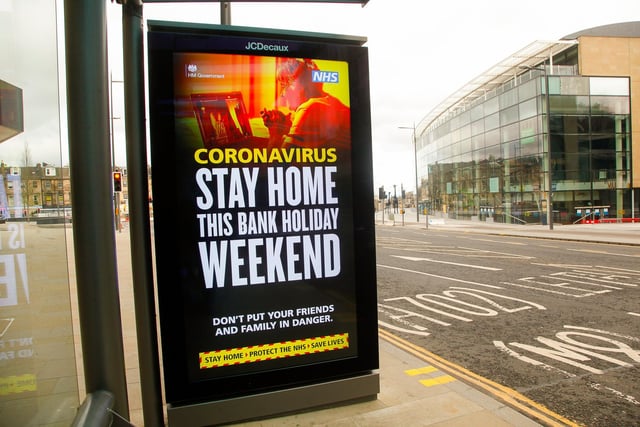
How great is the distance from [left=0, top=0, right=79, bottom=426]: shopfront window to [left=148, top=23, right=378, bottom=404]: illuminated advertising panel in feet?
2.68

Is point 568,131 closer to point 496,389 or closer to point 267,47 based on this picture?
point 496,389

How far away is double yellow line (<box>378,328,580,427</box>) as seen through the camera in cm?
362

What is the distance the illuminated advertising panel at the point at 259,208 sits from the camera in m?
2.97

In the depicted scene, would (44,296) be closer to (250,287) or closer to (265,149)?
(250,287)

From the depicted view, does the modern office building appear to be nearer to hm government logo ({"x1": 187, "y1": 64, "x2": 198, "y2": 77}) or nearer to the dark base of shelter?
the dark base of shelter

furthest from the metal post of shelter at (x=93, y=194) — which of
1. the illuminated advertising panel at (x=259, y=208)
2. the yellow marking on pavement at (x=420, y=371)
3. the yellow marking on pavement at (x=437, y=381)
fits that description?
the yellow marking on pavement at (x=420, y=371)

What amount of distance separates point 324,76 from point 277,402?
2.60 meters

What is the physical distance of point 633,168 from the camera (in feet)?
110

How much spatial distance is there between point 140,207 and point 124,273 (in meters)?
10.1

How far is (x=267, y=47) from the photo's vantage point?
313 cm

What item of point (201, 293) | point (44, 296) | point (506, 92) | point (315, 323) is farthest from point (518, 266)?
point (506, 92)

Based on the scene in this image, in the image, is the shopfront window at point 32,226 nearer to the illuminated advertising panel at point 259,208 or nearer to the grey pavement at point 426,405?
the illuminated advertising panel at point 259,208

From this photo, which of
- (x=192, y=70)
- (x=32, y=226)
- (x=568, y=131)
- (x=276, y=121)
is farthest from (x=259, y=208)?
(x=568, y=131)

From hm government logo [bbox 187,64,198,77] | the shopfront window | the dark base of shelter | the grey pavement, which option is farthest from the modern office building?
the shopfront window
